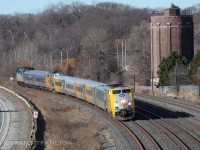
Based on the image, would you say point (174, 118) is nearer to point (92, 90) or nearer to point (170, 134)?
point (170, 134)

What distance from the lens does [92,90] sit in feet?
146

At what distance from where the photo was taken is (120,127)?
3478 cm

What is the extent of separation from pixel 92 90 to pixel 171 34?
1367 inches

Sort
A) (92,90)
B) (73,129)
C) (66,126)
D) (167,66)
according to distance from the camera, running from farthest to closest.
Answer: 1. (167,66)
2. (92,90)
3. (66,126)
4. (73,129)

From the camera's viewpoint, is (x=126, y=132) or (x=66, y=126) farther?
(x=66, y=126)

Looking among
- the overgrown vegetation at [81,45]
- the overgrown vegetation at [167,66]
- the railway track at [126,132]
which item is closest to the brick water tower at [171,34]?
the overgrown vegetation at [167,66]

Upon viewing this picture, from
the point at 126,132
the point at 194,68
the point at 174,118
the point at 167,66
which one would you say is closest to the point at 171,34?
the point at 167,66

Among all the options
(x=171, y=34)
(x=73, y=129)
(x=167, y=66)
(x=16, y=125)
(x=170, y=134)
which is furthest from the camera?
(x=171, y=34)

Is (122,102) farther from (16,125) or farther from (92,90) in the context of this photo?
(92,90)

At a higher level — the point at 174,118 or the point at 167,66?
the point at 167,66

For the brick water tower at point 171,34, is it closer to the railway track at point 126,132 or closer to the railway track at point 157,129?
the railway track at point 157,129

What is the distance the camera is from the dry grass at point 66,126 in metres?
29.6

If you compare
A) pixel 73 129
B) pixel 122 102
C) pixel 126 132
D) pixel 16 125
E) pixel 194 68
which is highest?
pixel 194 68

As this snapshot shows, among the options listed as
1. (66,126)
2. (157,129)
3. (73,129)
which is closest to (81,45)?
(66,126)
